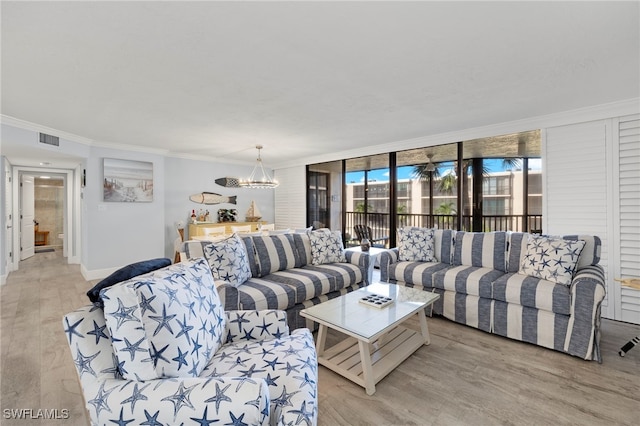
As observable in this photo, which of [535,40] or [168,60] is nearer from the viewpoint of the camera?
[535,40]

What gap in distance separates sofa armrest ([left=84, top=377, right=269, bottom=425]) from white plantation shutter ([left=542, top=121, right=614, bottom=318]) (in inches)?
156

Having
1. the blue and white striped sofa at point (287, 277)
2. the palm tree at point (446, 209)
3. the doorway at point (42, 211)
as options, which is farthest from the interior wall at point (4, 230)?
the palm tree at point (446, 209)

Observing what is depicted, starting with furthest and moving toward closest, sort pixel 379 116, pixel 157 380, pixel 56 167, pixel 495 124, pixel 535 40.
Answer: pixel 56 167
pixel 495 124
pixel 379 116
pixel 535 40
pixel 157 380

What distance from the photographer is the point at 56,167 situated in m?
5.70

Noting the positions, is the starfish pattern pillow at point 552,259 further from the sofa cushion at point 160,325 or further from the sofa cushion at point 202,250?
the sofa cushion at point 160,325

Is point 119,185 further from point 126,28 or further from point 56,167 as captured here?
point 126,28

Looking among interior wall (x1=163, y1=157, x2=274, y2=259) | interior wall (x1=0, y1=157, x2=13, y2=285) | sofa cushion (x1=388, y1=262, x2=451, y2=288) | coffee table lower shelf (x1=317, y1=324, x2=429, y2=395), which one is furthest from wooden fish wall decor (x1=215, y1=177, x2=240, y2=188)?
coffee table lower shelf (x1=317, y1=324, x2=429, y2=395)

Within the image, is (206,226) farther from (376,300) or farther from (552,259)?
(552,259)

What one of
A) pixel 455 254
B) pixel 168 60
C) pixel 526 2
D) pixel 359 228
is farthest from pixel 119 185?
pixel 526 2

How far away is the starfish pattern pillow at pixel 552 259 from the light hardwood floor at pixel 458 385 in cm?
66

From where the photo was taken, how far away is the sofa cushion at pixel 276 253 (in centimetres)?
311

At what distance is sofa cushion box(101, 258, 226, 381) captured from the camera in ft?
3.49

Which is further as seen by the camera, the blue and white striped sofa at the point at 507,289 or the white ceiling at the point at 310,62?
the blue and white striped sofa at the point at 507,289

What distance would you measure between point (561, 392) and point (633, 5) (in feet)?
7.61
